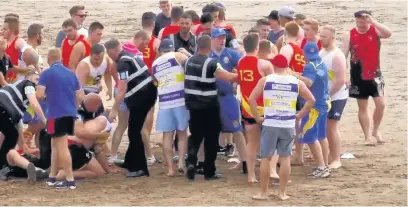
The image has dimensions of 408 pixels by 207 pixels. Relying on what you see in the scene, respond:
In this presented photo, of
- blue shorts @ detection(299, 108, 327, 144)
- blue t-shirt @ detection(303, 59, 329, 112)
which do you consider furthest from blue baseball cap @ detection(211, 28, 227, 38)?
blue shorts @ detection(299, 108, 327, 144)

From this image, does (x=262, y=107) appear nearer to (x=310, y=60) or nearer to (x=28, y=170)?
(x=310, y=60)

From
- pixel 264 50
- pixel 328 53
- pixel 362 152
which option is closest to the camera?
pixel 264 50

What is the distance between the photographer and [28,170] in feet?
45.4

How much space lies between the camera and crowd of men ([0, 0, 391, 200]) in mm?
13266

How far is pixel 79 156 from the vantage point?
551 inches

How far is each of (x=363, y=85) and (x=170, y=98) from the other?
128 inches

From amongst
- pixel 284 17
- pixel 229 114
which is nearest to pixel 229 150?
pixel 229 114

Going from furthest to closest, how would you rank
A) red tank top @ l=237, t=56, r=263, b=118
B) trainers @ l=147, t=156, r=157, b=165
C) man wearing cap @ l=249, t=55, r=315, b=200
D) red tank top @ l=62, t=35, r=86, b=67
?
1. red tank top @ l=62, t=35, r=86, b=67
2. trainers @ l=147, t=156, r=157, b=165
3. red tank top @ l=237, t=56, r=263, b=118
4. man wearing cap @ l=249, t=55, r=315, b=200

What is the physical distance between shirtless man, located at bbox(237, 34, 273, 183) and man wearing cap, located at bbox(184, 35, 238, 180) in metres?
0.16

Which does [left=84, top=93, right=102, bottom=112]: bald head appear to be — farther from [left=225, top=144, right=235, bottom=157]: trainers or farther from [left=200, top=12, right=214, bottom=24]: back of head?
[left=225, top=144, right=235, bottom=157]: trainers

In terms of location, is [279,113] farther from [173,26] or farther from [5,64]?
[5,64]

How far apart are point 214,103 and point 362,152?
2758mm

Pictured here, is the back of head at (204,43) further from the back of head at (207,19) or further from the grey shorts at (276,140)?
the grey shorts at (276,140)

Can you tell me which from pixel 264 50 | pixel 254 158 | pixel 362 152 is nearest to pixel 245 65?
pixel 264 50
